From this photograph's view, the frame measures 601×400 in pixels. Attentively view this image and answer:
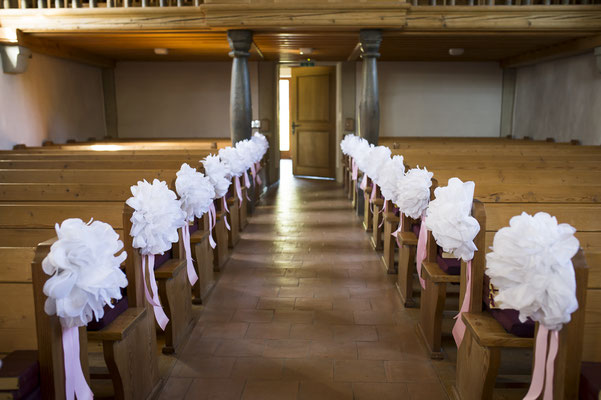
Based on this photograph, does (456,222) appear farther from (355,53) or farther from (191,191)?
(355,53)

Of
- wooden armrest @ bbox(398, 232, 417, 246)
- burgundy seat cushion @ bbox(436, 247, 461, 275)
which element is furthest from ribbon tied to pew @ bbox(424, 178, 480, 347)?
wooden armrest @ bbox(398, 232, 417, 246)

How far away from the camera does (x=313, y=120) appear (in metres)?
11.8

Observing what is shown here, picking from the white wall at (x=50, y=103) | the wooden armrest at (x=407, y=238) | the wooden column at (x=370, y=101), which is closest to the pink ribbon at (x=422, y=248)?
the wooden armrest at (x=407, y=238)

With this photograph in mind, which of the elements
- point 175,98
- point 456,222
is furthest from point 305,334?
point 175,98

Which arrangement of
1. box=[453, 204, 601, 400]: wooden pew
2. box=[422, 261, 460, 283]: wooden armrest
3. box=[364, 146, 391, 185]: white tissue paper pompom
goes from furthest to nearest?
box=[364, 146, 391, 185]: white tissue paper pompom < box=[422, 261, 460, 283]: wooden armrest < box=[453, 204, 601, 400]: wooden pew

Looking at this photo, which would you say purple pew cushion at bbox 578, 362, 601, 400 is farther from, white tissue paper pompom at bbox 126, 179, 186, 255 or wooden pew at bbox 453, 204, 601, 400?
white tissue paper pompom at bbox 126, 179, 186, 255

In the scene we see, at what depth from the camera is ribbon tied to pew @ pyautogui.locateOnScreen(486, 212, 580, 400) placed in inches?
64.9

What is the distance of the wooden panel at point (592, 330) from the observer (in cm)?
200

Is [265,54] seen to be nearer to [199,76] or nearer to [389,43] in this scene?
[199,76]

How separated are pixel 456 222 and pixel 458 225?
2 cm

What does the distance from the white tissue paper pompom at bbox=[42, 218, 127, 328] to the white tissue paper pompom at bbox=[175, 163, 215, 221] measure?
149cm

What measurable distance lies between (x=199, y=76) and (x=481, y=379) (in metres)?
9.49

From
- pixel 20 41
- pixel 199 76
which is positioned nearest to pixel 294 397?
pixel 20 41

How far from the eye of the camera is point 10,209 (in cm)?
310
